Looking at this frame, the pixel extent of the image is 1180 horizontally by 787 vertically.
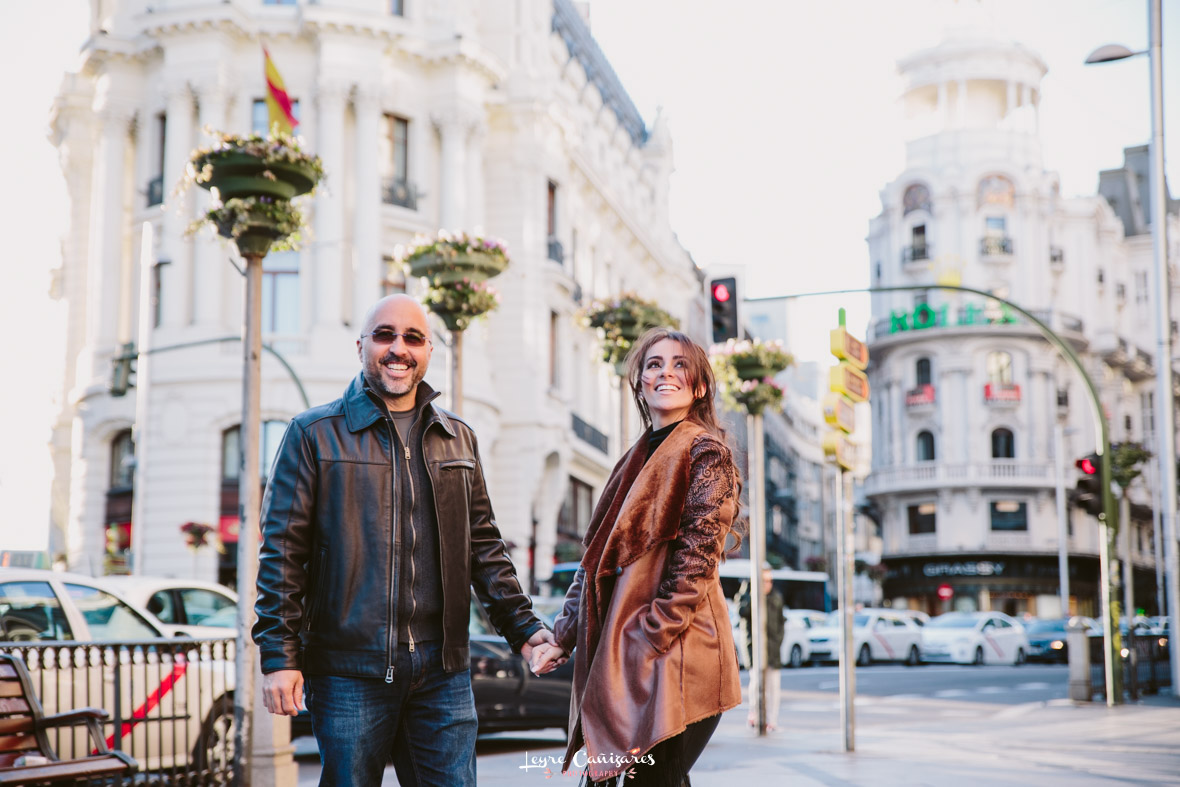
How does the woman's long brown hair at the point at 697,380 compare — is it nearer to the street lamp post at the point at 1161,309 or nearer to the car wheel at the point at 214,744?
the car wheel at the point at 214,744

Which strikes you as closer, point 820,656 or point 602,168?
point 820,656

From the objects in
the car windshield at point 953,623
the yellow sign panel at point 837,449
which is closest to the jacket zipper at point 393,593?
the yellow sign panel at point 837,449

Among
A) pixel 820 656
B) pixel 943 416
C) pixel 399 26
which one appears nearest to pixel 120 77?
pixel 399 26

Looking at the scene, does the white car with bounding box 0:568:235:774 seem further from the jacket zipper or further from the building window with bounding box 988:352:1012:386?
the building window with bounding box 988:352:1012:386

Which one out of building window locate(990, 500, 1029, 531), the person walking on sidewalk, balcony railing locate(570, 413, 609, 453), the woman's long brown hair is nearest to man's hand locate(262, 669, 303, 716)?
the woman's long brown hair

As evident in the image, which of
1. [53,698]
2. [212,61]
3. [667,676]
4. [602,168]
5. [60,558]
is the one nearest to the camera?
[667,676]

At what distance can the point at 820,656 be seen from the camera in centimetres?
4050

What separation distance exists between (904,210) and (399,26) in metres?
44.4

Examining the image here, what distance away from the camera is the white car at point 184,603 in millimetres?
12875

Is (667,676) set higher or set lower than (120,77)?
lower

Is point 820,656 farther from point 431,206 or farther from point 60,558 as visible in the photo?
point 60,558

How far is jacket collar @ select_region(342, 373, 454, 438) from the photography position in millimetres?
4598

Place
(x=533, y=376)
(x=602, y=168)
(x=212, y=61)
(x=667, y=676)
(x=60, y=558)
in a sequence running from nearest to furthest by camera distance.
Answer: (x=667, y=676), (x=212, y=61), (x=60, y=558), (x=533, y=376), (x=602, y=168)

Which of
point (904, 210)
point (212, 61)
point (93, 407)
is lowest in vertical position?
point (93, 407)
